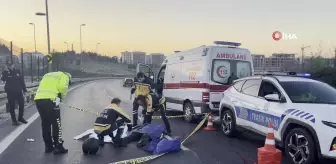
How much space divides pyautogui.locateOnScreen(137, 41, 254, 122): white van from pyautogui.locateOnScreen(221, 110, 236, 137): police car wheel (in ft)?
3.87

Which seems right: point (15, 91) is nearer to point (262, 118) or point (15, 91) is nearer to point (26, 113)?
point (26, 113)

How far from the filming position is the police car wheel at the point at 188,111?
10.9m

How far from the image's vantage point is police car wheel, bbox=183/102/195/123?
10930 mm

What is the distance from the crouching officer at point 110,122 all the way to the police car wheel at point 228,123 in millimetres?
2545

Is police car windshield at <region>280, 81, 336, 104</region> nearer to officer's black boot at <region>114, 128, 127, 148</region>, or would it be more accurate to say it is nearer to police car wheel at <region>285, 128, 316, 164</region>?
police car wheel at <region>285, 128, 316, 164</region>

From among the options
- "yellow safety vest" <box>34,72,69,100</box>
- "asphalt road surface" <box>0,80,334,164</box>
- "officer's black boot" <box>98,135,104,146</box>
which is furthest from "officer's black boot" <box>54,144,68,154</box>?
"yellow safety vest" <box>34,72,69,100</box>

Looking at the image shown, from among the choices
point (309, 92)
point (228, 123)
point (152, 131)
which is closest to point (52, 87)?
point (152, 131)

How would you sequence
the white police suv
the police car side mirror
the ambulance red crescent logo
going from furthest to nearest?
1. the ambulance red crescent logo
2. the police car side mirror
3. the white police suv

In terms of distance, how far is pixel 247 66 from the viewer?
1070 cm

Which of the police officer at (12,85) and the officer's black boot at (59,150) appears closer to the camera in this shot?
the officer's black boot at (59,150)

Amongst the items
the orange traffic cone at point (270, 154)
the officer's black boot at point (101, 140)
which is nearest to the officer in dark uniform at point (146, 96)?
the officer's black boot at point (101, 140)

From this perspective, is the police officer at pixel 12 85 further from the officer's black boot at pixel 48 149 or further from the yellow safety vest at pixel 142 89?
the officer's black boot at pixel 48 149

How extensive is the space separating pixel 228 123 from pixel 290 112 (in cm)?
264

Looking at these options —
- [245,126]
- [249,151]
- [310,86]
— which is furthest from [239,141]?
[310,86]
